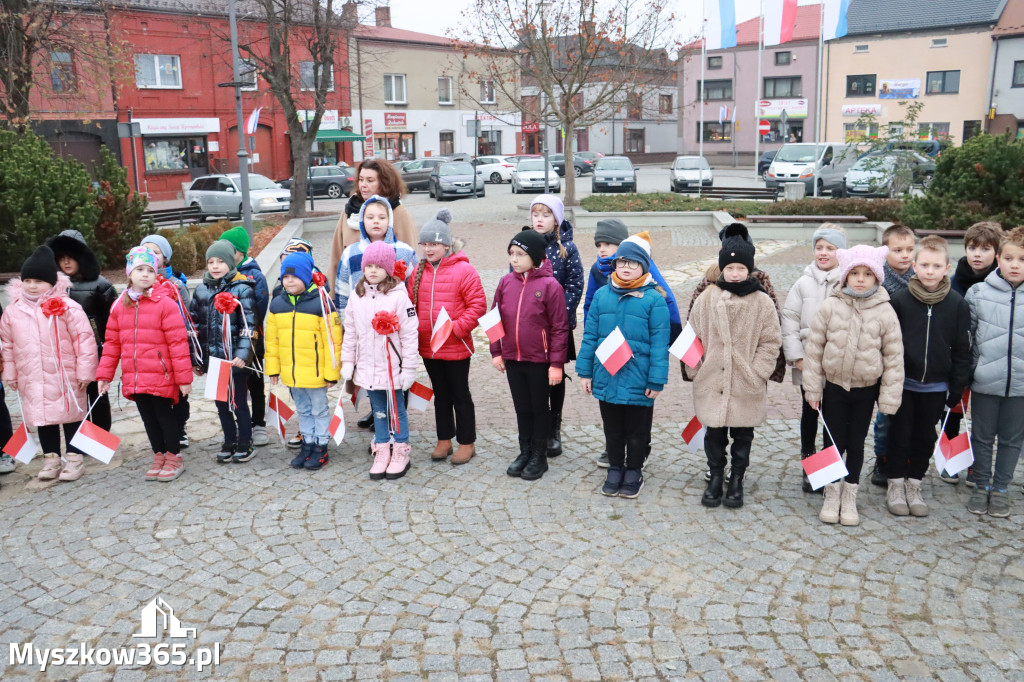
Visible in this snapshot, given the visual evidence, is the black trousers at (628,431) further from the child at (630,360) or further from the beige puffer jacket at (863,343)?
the beige puffer jacket at (863,343)

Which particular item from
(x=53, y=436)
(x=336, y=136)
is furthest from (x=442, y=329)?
(x=336, y=136)

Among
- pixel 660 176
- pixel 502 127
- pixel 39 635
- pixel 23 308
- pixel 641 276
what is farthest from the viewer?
pixel 502 127

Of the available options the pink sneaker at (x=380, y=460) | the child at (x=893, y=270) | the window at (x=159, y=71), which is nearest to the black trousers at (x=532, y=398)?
the pink sneaker at (x=380, y=460)

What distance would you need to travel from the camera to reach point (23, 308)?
6.11 m

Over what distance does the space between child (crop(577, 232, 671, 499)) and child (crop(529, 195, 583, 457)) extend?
458 millimetres

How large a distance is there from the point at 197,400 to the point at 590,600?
5.14 meters

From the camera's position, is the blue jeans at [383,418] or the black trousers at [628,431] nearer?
the black trousers at [628,431]

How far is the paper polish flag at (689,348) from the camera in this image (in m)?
5.37

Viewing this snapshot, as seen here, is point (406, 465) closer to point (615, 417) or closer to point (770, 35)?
point (615, 417)

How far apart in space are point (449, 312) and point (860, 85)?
53.1 meters

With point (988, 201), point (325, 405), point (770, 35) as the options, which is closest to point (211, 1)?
point (770, 35)

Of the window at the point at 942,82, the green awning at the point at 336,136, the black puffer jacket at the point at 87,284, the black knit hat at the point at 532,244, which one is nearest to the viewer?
the black knit hat at the point at 532,244

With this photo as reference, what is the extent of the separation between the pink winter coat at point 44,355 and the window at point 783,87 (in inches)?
2220

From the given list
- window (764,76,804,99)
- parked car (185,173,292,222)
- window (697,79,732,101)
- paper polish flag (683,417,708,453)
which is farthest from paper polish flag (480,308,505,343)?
window (697,79,732,101)
